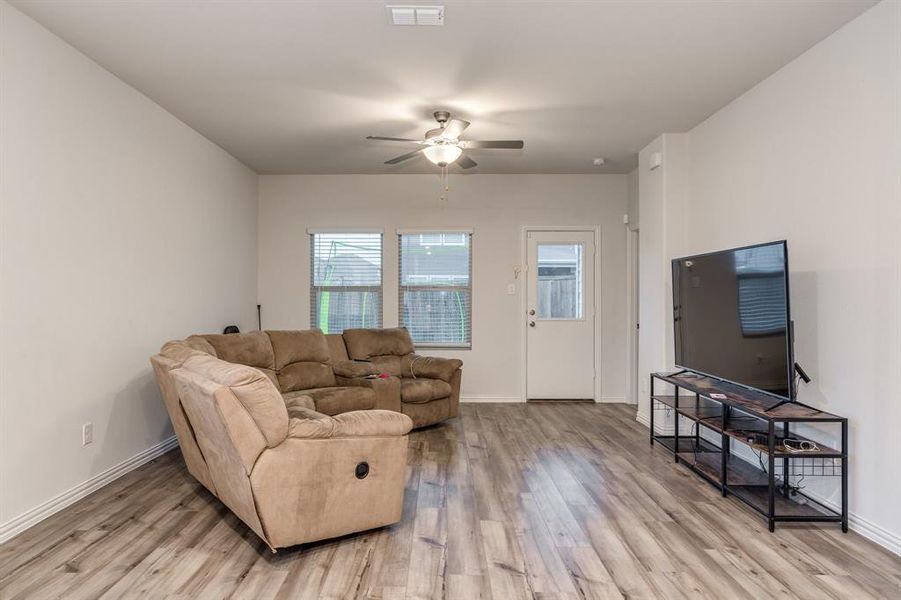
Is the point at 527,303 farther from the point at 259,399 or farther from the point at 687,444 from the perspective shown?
the point at 259,399

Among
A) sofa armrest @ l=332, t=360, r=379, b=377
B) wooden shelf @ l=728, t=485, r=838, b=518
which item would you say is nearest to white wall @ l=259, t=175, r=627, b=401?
sofa armrest @ l=332, t=360, r=379, b=377

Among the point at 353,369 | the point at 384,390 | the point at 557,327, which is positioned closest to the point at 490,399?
the point at 557,327

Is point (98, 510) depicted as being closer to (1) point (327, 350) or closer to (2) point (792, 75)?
(1) point (327, 350)

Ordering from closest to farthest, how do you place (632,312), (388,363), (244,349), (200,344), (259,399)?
1. (259,399)
2. (200,344)
3. (244,349)
4. (388,363)
5. (632,312)

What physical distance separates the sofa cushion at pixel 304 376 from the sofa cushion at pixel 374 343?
448 millimetres

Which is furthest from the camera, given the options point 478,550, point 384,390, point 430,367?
point 430,367

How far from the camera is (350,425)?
2324mm

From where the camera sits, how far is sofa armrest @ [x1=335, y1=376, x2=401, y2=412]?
422 centimetres

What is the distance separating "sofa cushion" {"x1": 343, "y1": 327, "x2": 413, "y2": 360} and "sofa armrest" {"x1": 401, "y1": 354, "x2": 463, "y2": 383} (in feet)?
0.48

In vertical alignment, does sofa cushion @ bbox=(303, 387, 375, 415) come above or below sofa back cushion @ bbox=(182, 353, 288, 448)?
below

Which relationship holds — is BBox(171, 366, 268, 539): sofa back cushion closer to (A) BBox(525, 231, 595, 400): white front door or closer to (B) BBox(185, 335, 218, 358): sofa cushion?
(B) BBox(185, 335, 218, 358): sofa cushion

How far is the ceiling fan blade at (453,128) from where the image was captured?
3.39 metres

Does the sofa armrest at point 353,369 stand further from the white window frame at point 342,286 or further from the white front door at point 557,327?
the white front door at point 557,327

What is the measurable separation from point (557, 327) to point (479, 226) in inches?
59.6
